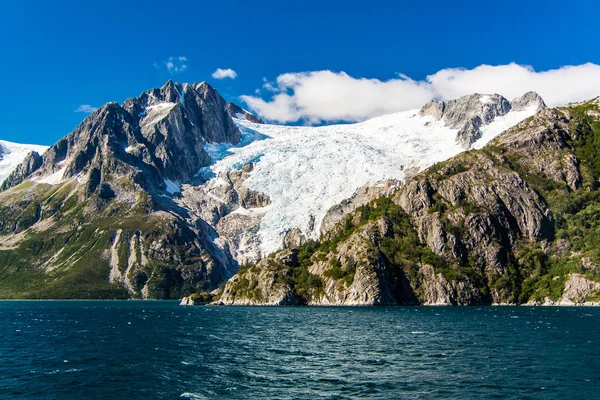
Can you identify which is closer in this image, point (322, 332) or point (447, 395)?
point (447, 395)

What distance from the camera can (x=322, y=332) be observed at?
4407 inches

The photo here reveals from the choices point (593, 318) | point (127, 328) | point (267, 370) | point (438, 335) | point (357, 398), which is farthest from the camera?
point (593, 318)

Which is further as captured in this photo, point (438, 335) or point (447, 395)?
point (438, 335)

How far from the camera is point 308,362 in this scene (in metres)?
75.5

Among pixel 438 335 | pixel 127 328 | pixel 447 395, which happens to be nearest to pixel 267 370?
pixel 447 395

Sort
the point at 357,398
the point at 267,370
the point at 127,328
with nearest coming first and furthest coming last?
the point at 357,398 < the point at 267,370 < the point at 127,328

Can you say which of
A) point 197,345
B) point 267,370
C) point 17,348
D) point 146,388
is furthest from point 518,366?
point 17,348

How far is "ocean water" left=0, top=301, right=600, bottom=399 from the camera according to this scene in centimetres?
5788

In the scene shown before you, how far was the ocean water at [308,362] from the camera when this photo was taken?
57875 mm

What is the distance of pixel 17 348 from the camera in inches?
3573

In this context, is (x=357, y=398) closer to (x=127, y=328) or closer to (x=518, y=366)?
(x=518, y=366)

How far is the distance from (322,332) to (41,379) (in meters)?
59.8

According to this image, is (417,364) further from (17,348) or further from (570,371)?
(17,348)

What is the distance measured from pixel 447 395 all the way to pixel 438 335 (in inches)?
2061
